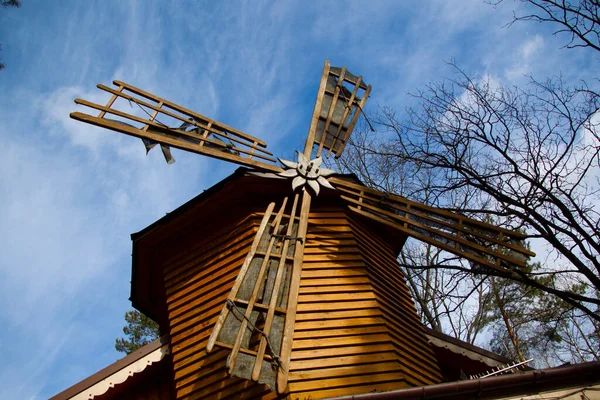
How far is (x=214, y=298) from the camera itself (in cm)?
701

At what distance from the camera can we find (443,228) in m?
7.77

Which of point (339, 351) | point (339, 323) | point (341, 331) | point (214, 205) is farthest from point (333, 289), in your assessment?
point (214, 205)

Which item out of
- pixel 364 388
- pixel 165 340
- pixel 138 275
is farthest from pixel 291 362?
pixel 138 275

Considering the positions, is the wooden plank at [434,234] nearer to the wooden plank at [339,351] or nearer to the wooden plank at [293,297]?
the wooden plank at [293,297]

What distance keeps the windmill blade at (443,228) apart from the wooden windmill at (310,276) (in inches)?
0.7

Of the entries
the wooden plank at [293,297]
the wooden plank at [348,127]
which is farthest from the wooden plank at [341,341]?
the wooden plank at [348,127]

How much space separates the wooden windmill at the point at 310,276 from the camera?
5.79 m

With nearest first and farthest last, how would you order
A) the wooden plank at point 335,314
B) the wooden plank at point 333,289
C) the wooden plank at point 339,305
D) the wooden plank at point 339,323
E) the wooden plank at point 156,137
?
the wooden plank at point 339,323, the wooden plank at point 335,314, the wooden plank at point 339,305, the wooden plank at point 333,289, the wooden plank at point 156,137

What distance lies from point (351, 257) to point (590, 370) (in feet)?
10.5

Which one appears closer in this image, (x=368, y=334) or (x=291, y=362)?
(x=291, y=362)

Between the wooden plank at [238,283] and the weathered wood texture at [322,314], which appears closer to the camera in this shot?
the wooden plank at [238,283]

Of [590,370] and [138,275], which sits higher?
[138,275]

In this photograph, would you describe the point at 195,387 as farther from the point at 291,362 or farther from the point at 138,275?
the point at 138,275

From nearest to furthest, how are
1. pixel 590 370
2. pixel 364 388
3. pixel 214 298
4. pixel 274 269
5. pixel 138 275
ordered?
pixel 590 370
pixel 364 388
pixel 274 269
pixel 214 298
pixel 138 275
